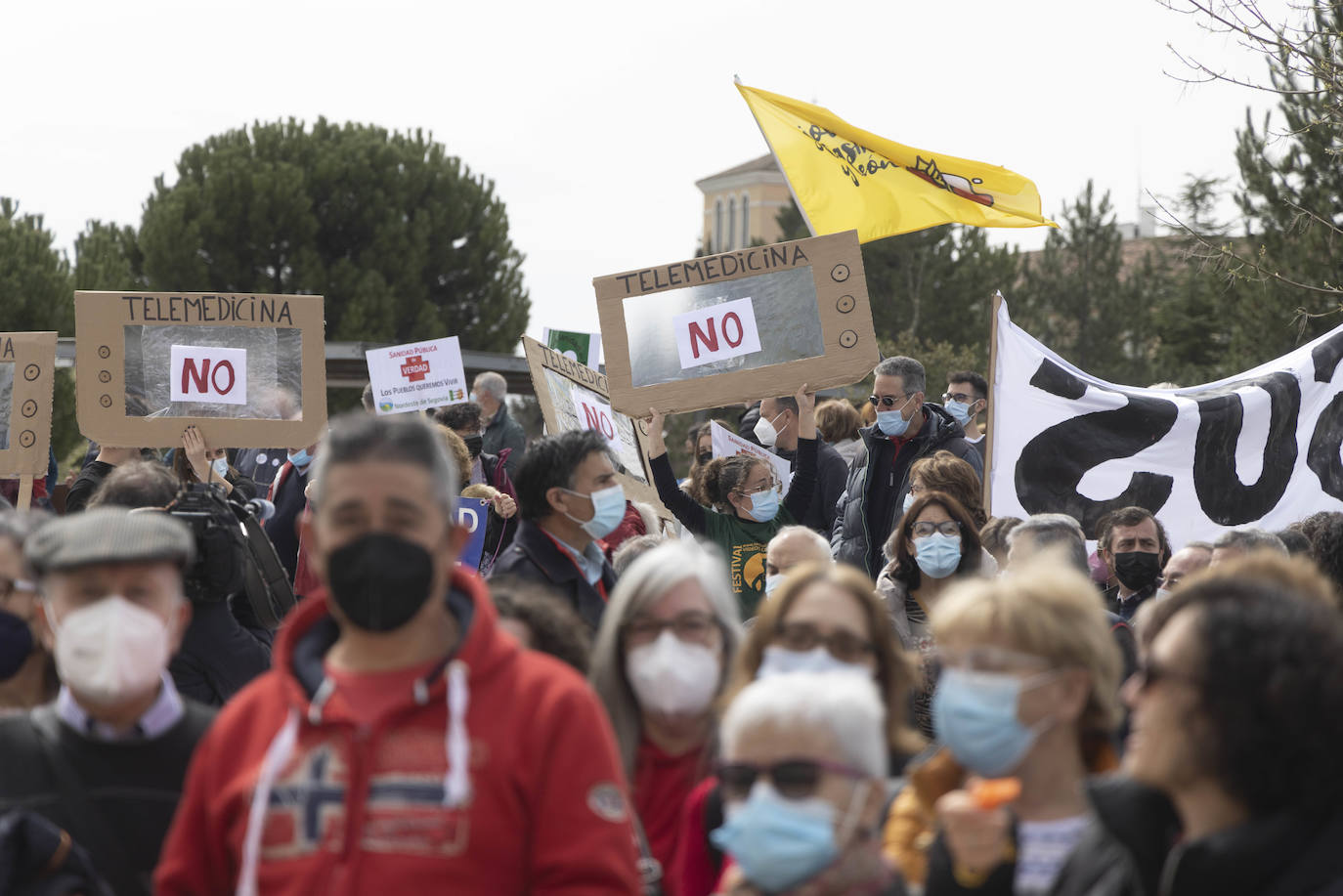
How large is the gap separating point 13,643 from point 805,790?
7.32 ft

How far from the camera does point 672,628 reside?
361 cm

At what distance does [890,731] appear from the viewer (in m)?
3.38

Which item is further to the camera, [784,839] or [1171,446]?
[1171,446]

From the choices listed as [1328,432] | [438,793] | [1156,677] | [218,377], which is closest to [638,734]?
[438,793]

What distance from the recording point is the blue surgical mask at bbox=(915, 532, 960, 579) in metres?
5.99

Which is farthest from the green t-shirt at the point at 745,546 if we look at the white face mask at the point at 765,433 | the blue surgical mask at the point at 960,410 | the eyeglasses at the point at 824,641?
the eyeglasses at the point at 824,641

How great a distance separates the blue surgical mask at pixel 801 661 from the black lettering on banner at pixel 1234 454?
5803mm

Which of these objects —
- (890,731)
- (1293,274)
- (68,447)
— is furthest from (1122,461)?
(68,447)

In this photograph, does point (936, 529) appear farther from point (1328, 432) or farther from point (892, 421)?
point (1328, 432)

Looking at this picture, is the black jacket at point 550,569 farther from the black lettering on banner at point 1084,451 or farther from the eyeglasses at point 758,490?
the black lettering on banner at point 1084,451

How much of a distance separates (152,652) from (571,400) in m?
6.64

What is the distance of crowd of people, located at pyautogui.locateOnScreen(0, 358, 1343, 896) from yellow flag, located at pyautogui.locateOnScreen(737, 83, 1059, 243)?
20.6ft

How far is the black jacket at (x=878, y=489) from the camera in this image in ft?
27.5

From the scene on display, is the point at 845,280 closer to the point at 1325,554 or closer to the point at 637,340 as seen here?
the point at 637,340
